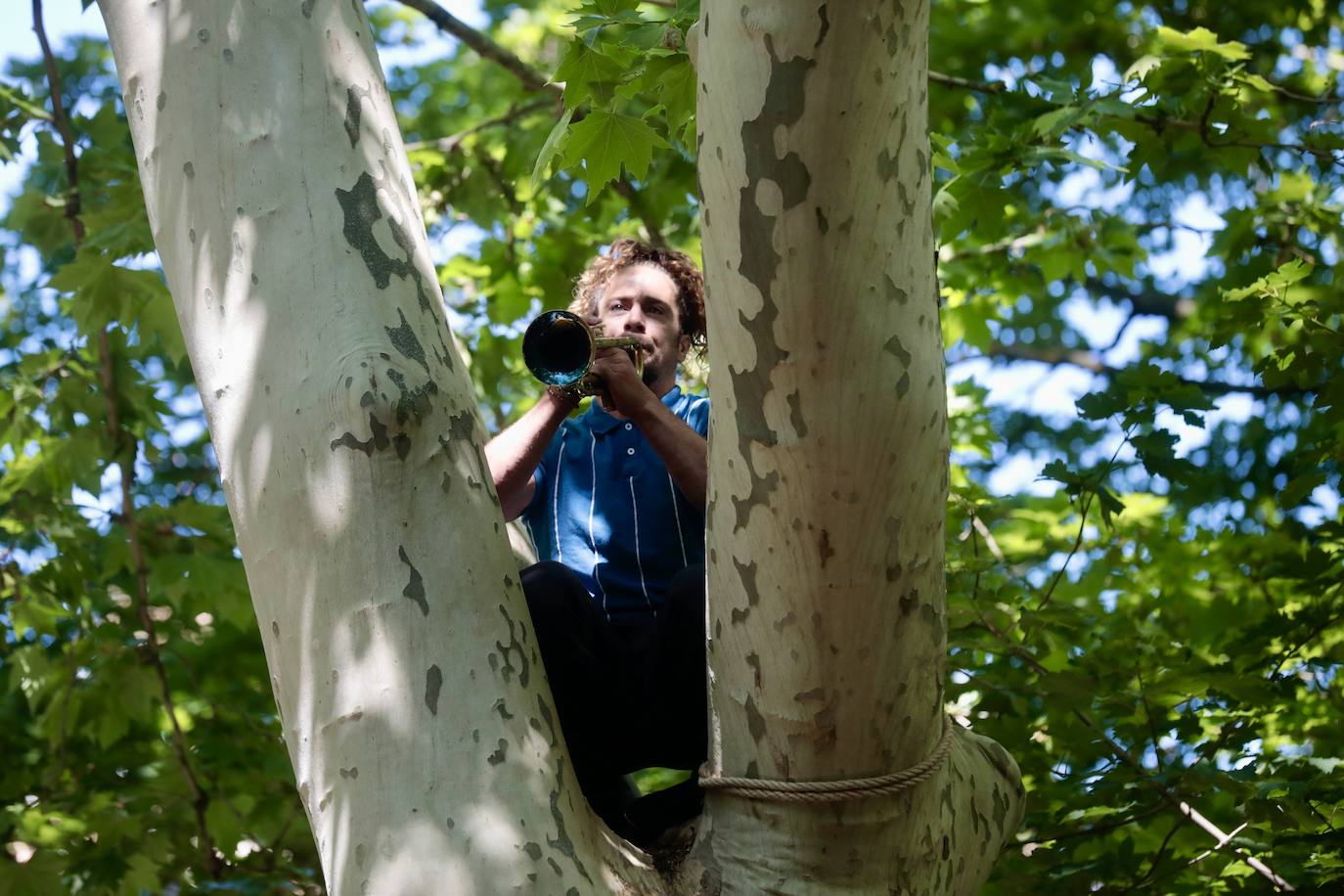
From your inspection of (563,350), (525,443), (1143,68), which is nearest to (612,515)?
(525,443)

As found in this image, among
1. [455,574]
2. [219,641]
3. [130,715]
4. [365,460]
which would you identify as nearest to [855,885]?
[455,574]

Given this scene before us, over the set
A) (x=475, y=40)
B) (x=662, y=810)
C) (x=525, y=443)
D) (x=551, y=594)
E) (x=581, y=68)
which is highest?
(x=475, y=40)

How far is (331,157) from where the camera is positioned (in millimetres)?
1967

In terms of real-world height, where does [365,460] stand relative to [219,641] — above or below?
below

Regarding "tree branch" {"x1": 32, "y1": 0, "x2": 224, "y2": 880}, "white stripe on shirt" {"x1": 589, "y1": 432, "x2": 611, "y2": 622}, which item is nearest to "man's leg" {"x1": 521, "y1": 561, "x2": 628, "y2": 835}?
"white stripe on shirt" {"x1": 589, "y1": 432, "x2": 611, "y2": 622}

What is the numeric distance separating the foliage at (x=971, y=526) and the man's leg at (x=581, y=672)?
0.95 m

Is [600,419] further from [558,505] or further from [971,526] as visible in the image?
[971,526]

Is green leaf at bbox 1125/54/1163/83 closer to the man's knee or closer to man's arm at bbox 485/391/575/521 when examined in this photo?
man's arm at bbox 485/391/575/521

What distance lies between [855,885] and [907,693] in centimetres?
31

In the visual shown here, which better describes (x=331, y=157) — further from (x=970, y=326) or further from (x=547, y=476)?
(x=970, y=326)

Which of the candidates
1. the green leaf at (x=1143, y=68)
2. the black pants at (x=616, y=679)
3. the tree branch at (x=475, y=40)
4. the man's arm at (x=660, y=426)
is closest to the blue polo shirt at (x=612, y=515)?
the man's arm at (x=660, y=426)

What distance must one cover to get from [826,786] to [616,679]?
59 cm

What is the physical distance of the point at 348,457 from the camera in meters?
1.80

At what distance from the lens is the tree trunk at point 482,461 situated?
166 centimetres
